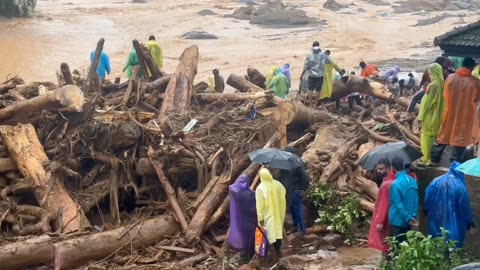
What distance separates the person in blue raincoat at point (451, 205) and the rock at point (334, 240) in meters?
1.72

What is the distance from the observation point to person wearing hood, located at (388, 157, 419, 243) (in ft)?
26.2

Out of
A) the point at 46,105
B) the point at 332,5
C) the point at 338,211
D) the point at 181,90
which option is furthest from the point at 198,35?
the point at 338,211

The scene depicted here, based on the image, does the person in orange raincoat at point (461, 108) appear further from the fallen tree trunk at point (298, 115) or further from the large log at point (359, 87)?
the large log at point (359, 87)

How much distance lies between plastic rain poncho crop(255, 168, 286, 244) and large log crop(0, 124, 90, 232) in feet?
8.90

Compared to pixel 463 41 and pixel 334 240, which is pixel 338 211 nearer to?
pixel 334 240

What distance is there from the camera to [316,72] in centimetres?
1585

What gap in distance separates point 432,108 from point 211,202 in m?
3.28

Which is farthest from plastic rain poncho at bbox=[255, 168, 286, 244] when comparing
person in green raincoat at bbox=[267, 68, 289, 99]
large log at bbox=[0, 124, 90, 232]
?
person in green raincoat at bbox=[267, 68, 289, 99]

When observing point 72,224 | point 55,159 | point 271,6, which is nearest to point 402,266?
point 72,224

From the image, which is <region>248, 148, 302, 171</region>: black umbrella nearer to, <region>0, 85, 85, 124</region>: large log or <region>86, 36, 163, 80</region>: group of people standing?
<region>0, 85, 85, 124</region>: large log

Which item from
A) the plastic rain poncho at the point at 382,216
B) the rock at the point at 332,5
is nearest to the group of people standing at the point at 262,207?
the plastic rain poncho at the point at 382,216

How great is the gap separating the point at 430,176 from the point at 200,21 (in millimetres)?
35220

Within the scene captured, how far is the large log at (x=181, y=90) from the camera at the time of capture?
13.2m

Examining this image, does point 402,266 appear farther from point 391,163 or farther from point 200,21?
point 200,21
